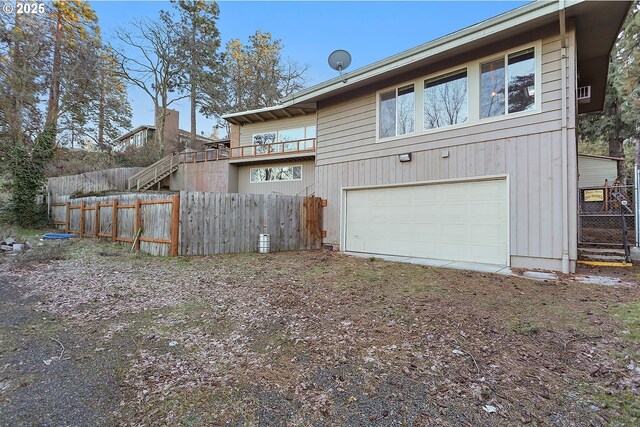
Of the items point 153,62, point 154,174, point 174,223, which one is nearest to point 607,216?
point 174,223

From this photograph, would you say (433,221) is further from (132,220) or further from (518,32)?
(132,220)

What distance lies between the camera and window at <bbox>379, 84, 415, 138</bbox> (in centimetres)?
808

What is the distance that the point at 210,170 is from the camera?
63.8ft

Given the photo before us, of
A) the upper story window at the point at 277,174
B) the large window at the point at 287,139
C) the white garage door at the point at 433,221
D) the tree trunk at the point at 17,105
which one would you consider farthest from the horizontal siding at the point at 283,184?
the tree trunk at the point at 17,105

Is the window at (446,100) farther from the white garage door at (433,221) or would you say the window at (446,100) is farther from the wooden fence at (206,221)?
the wooden fence at (206,221)

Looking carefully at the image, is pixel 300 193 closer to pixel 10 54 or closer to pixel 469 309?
pixel 469 309

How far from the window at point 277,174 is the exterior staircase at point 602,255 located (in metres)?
12.3

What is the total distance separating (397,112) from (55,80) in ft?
60.8

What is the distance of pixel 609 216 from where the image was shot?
7359 mm

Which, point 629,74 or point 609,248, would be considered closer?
point 609,248

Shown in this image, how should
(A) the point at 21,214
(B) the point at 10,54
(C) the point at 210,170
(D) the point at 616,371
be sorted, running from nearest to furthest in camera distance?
(D) the point at 616,371, (A) the point at 21,214, (B) the point at 10,54, (C) the point at 210,170

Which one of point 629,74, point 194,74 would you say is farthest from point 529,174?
point 194,74

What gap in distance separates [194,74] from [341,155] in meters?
19.3

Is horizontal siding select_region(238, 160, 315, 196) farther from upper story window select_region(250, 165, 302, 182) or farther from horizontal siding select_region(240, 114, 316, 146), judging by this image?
horizontal siding select_region(240, 114, 316, 146)
